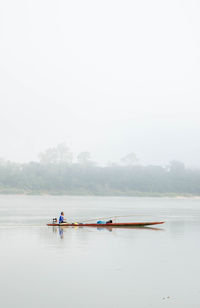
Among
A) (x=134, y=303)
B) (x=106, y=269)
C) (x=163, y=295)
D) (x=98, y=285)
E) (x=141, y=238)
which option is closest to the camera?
(x=134, y=303)

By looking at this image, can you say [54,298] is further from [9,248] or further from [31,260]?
[9,248]

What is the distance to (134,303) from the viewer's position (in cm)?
2130

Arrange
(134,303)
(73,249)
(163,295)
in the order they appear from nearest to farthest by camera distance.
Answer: (134,303) < (163,295) < (73,249)

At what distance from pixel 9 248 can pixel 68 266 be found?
34.6 feet

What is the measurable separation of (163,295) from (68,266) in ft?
29.7

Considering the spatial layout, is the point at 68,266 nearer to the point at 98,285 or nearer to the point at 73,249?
the point at 98,285

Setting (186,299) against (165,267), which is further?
(165,267)

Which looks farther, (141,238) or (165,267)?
(141,238)

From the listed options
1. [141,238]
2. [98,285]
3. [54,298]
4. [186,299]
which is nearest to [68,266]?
[98,285]

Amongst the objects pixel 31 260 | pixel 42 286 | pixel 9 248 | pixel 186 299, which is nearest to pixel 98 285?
pixel 42 286

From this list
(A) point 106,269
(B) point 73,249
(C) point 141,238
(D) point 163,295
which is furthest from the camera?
(C) point 141,238

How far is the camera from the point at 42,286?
80.2 feet

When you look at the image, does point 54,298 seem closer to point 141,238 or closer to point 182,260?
point 182,260

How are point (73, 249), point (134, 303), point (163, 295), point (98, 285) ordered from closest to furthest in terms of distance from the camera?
point (134, 303) → point (163, 295) → point (98, 285) → point (73, 249)
